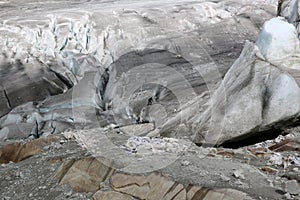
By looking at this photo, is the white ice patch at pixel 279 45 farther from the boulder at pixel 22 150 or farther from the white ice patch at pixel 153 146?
the boulder at pixel 22 150

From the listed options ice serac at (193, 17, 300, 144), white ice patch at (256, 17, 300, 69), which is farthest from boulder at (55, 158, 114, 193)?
white ice patch at (256, 17, 300, 69)

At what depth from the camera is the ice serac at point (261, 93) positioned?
5055mm

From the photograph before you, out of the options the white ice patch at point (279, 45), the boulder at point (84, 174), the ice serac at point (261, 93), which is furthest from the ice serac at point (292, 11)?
the boulder at point (84, 174)

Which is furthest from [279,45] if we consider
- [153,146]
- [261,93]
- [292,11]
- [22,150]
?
[22,150]

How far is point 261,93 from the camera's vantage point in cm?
523

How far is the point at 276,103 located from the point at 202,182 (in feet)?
6.14

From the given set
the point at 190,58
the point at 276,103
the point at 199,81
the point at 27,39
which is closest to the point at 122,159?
the point at 276,103

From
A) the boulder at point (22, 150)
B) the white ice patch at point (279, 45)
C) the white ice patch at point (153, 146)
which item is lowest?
the boulder at point (22, 150)

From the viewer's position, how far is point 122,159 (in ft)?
14.0

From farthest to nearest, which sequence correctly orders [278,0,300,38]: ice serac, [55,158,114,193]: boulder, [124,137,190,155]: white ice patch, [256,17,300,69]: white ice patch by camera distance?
[278,0,300,38]: ice serac → [256,17,300,69]: white ice patch → [124,137,190,155]: white ice patch → [55,158,114,193]: boulder

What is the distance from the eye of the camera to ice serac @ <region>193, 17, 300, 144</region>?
5055 mm

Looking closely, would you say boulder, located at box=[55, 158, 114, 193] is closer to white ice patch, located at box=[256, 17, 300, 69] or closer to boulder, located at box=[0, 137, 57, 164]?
boulder, located at box=[0, 137, 57, 164]

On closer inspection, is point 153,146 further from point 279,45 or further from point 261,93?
point 279,45

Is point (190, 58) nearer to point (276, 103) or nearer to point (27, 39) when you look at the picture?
point (27, 39)
